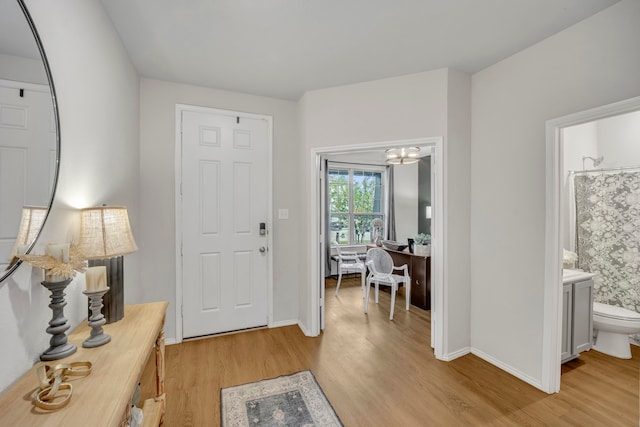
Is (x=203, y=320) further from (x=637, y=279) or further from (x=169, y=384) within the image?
(x=637, y=279)

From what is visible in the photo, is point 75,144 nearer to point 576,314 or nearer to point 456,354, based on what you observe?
point 456,354

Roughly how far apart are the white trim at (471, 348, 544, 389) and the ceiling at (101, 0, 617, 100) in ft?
6.24

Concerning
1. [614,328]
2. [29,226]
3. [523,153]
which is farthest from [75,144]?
[614,328]

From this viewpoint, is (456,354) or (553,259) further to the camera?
(456,354)

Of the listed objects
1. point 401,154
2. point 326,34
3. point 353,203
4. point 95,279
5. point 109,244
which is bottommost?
point 95,279

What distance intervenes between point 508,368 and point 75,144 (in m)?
3.34

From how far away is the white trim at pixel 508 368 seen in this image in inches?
82.1

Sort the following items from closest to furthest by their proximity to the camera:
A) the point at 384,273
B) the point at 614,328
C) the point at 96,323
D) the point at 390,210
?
1. the point at 96,323
2. the point at 614,328
3. the point at 384,273
4. the point at 390,210

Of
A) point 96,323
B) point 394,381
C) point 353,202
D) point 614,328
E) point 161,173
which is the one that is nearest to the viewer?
point 96,323

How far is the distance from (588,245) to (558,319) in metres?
1.53

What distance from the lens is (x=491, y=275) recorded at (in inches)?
95.0

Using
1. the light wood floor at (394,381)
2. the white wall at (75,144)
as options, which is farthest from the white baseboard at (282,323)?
the white wall at (75,144)

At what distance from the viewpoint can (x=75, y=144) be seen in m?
1.30

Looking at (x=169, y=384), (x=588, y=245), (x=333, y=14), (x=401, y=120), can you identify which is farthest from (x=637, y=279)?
(x=169, y=384)
